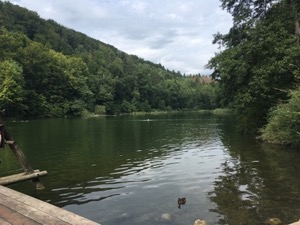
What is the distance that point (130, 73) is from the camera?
496 ft

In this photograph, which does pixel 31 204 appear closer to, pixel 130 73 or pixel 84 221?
pixel 84 221

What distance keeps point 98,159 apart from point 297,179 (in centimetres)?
1172

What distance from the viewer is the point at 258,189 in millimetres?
13383

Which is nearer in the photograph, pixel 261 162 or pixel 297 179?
pixel 297 179

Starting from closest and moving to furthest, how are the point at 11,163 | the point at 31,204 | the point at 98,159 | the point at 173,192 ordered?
the point at 31,204, the point at 173,192, the point at 11,163, the point at 98,159

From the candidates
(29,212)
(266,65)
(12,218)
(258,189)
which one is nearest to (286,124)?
(266,65)

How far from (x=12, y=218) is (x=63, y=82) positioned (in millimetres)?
102858

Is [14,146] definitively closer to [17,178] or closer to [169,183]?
[17,178]

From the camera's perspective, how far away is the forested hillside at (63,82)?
8604 cm

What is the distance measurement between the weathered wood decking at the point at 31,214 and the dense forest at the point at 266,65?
17670 millimetres

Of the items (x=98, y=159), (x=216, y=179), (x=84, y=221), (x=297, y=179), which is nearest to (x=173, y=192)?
(x=216, y=179)

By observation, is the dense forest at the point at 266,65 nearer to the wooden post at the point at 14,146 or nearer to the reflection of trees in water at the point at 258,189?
the reflection of trees in water at the point at 258,189

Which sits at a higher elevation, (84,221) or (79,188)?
(84,221)

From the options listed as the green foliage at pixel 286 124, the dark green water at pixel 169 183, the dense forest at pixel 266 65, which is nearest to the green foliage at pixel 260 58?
the dense forest at pixel 266 65
